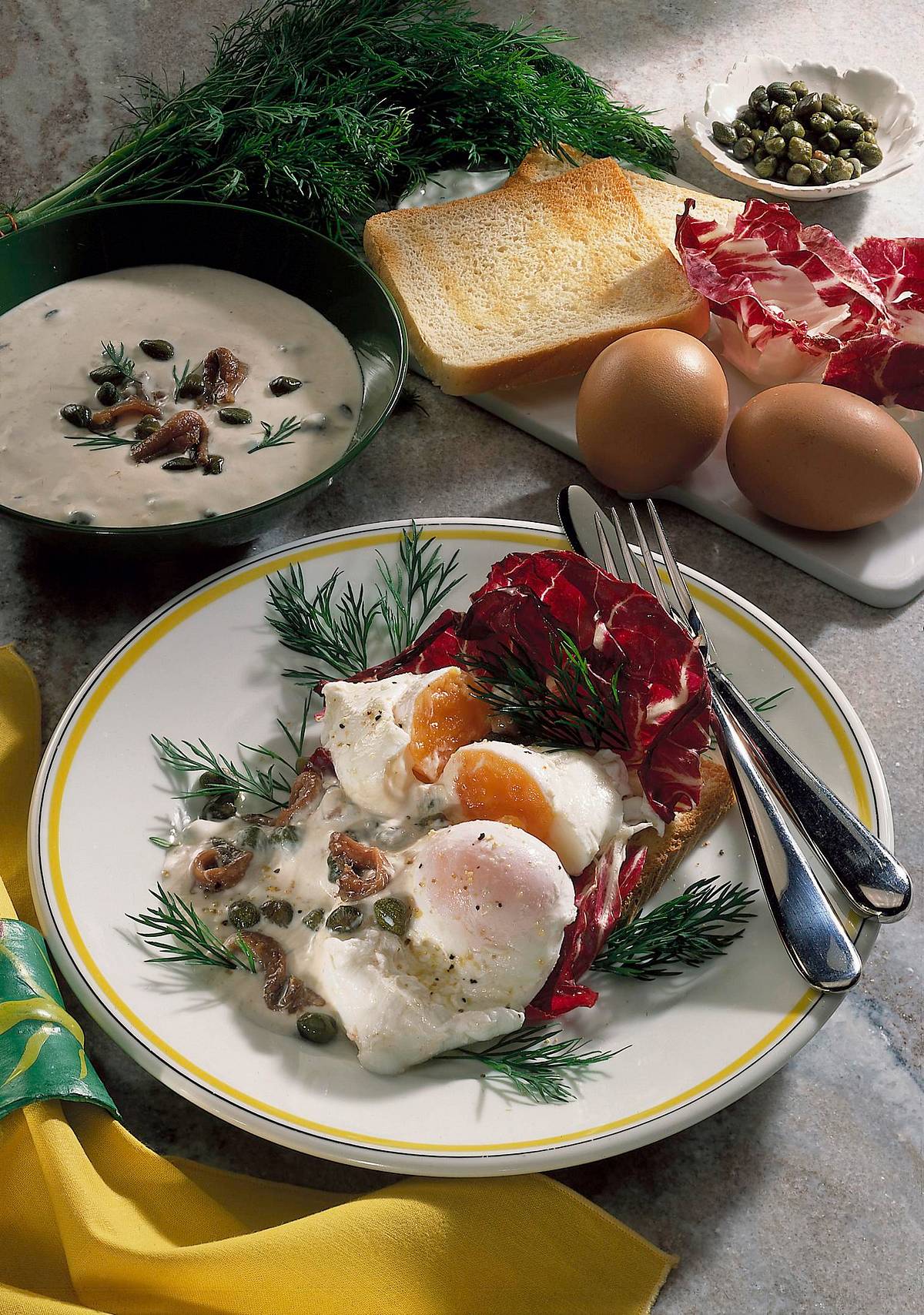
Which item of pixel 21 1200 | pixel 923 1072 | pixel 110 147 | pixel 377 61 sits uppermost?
pixel 377 61

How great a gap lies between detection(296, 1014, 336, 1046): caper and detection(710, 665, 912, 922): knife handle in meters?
0.67

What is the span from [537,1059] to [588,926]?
180 mm

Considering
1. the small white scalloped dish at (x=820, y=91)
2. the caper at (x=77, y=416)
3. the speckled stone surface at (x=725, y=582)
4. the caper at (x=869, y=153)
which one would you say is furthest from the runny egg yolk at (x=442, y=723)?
the caper at (x=869, y=153)

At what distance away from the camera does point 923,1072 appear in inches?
63.1

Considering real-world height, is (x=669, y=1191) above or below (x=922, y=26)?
below

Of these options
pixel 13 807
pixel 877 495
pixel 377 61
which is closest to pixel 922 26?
pixel 377 61

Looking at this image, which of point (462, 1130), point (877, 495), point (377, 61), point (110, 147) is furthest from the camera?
point (110, 147)

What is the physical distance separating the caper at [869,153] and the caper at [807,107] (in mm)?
151

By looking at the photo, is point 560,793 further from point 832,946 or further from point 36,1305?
point 36,1305

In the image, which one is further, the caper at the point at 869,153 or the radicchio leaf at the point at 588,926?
the caper at the point at 869,153

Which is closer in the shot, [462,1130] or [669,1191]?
[462,1130]

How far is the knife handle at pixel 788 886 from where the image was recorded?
4.71 ft

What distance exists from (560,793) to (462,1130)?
43cm

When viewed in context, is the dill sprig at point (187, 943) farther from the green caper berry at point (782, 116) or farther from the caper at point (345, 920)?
the green caper berry at point (782, 116)
